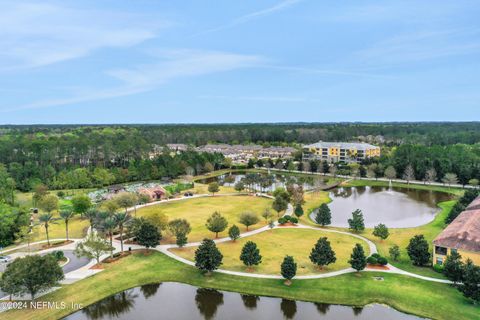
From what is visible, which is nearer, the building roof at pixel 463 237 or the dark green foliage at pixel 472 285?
the dark green foliage at pixel 472 285

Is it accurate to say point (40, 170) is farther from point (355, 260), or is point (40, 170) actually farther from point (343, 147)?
point (343, 147)

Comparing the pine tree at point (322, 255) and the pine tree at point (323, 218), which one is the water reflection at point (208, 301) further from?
the pine tree at point (323, 218)

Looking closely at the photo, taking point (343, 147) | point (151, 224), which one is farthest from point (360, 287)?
point (343, 147)

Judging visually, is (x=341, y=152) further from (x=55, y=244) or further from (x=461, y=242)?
(x=55, y=244)

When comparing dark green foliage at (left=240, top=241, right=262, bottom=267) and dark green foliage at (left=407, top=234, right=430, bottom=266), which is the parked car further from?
dark green foliage at (left=407, top=234, right=430, bottom=266)

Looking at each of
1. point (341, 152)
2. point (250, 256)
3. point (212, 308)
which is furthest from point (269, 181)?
point (341, 152)

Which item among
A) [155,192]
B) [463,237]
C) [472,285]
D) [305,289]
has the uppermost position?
[463,237]

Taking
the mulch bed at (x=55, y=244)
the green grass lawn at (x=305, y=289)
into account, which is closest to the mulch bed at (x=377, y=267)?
the green grass lawn at (x=305, y=289)
